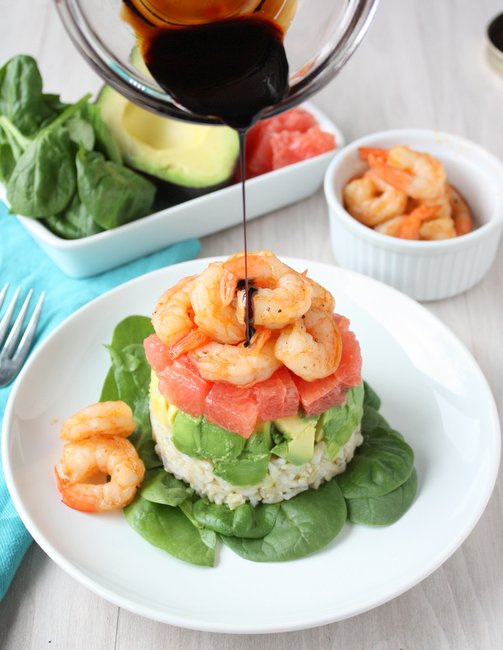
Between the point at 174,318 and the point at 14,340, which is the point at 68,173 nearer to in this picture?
the point at 14,340

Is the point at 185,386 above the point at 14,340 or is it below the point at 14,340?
above

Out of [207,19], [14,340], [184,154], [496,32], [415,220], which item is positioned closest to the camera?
[207,19]

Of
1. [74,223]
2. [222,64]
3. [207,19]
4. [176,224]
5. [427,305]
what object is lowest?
[427,305]

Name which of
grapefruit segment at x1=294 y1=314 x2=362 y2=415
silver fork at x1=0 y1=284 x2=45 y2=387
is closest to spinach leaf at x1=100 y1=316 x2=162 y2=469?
silver fork at x1=0 y1=284 x2=45 y2=387

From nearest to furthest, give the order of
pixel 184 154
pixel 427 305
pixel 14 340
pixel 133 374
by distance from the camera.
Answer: pixel 133 374 < pixel 14 340 < pixel 427 305 < pixel 184 154

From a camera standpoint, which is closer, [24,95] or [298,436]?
[298,436]

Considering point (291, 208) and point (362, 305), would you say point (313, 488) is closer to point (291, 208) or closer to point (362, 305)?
point (362, 305)

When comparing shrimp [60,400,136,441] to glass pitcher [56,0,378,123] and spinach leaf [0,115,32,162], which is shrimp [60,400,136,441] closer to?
glass pitcher [56,0,378,123]

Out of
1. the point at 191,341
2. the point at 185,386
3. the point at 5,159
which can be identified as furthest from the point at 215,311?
the point at 5,159
